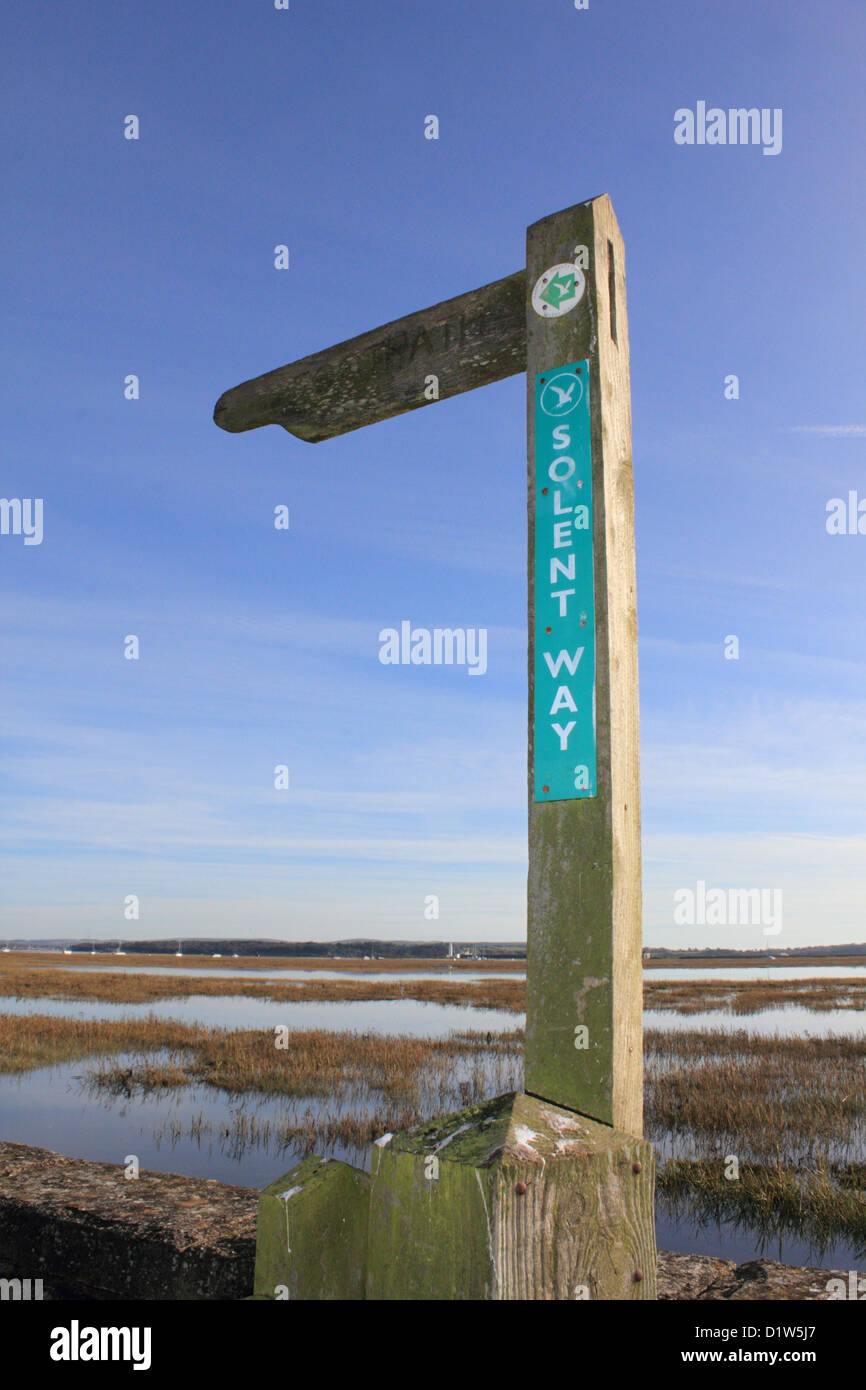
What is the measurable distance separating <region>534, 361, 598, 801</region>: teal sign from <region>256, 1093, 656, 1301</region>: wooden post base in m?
0.83

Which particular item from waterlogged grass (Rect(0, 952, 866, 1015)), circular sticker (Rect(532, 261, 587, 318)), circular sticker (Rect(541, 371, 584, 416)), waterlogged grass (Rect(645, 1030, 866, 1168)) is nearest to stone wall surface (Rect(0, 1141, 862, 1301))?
circular sticker (Rect(541, 371, 584, 416))

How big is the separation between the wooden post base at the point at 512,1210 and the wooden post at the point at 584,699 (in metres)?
0.19

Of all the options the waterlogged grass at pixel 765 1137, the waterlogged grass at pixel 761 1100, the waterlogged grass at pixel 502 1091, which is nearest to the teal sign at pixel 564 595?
the waterlogged grass at pixel 502 1091

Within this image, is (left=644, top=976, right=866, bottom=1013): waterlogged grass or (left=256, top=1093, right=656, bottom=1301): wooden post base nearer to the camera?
(left=256, top=1093, right=656, bottom=1301): wooden post base

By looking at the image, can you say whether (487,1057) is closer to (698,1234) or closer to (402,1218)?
(698,1234)

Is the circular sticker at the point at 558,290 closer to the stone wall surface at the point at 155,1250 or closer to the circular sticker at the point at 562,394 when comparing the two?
the circular sticker at the point at 562,394

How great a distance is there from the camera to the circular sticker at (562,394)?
2.57 meters

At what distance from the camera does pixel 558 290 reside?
2.71 m

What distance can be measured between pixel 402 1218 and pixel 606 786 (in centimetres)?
111

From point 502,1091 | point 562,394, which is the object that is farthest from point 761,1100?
point 562,394

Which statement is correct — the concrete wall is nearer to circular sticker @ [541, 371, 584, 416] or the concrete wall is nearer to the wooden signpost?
the wooden signpost

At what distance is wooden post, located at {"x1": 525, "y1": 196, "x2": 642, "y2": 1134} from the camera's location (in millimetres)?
2215

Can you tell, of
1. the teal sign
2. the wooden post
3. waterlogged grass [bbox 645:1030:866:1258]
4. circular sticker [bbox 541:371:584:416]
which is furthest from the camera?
waterlogged grass [bbox 645:1030:866:1258]
